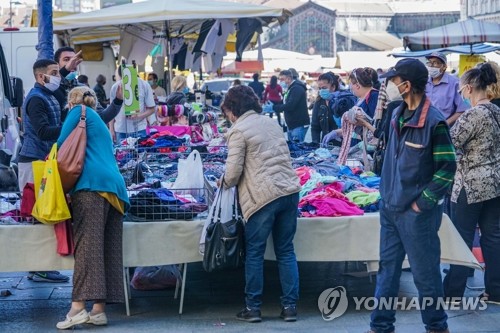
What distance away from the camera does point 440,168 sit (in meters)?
5.50

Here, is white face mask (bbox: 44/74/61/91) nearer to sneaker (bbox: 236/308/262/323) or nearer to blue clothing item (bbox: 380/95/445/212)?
sneaker (bbox: 236/308/262/323)

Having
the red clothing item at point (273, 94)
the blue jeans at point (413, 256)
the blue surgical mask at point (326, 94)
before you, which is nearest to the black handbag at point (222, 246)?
the blue jeans at point (413, 256)

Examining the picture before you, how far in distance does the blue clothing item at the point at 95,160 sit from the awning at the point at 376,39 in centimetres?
6540

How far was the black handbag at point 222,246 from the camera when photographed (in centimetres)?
650

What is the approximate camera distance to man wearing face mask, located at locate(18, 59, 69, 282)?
726 cm

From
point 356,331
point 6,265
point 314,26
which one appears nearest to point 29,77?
point 6,265

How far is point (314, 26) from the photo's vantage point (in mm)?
77000

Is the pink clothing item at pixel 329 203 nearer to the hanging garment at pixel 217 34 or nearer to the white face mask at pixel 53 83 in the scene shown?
the white face mask at pixel 53 83

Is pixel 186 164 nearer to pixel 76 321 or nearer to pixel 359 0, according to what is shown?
pixel 76 321

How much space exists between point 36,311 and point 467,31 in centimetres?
842

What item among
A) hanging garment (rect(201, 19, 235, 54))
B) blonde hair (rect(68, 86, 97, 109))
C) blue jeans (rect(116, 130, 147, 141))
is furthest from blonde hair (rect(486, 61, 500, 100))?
hanging garment (rect(201, 19, 235, 54))

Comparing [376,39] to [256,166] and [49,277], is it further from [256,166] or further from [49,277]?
[256,166]

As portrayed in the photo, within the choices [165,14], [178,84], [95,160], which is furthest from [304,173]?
[178,84]

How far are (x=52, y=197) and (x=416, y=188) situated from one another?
2.52 meters
